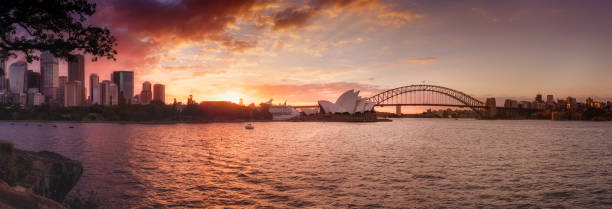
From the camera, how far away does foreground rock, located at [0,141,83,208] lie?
12305 millimetres

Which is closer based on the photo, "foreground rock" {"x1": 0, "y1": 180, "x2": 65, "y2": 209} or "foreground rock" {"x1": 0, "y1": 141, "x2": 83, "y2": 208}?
"foreground rock" {"x1": 0, "y1": 180, "x2": 65, "y2": 209}

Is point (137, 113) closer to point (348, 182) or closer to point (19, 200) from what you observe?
point (348, 182)

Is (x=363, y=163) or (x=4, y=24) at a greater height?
(x=4, y=24)

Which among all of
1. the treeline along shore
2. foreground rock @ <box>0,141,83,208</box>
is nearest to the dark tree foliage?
foreground rock @ <box>0,141,83,208</box>

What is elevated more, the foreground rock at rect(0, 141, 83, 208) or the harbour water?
the foreground rock at rect(0, 141, 83, 208)

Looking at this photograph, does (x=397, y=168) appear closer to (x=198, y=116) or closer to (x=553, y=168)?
(x=553, y=168)

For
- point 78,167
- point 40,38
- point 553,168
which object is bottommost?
point 553,168

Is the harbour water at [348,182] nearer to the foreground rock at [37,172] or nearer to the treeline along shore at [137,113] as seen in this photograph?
the foreground rock at [37,172]

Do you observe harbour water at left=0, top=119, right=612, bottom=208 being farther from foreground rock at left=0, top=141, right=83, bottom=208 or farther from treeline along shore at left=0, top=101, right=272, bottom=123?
treeline along shore at left=0, top=101, right=272, bottom=123

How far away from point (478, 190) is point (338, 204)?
9630 millimetres

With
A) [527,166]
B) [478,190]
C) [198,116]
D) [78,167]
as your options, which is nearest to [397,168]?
[478,190]

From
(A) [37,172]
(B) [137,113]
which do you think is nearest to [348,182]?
(A) [37,172]

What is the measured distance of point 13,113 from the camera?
641ft

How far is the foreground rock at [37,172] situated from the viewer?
484 inches
